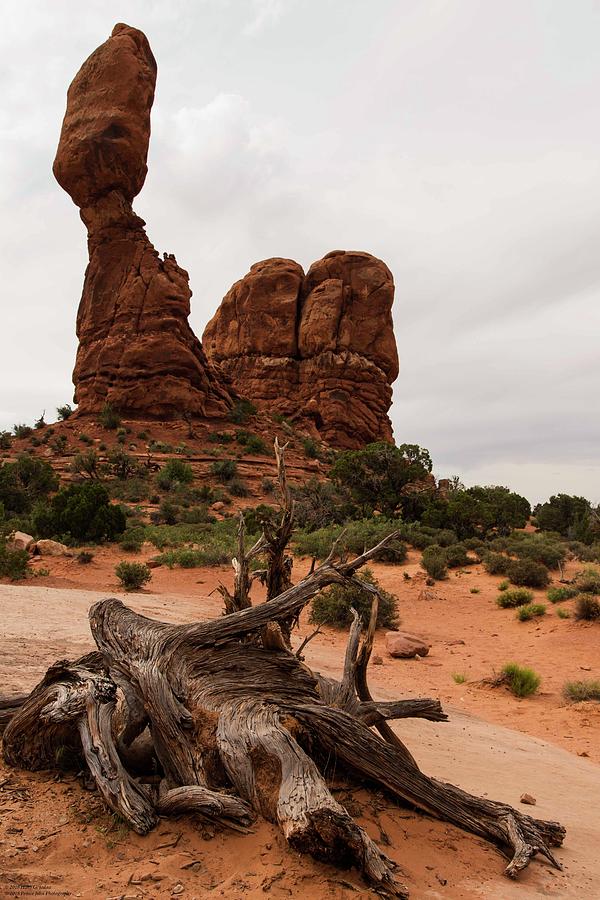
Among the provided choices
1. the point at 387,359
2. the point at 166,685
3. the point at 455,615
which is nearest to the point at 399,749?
the point at 166,685

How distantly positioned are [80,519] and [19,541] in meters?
2.61

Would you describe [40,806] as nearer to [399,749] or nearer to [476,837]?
[399,749]

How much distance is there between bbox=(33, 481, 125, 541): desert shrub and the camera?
19.2m

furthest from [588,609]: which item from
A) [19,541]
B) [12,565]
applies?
[19,541]

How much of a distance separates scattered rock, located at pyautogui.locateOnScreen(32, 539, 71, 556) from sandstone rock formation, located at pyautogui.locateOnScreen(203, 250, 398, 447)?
126 ft

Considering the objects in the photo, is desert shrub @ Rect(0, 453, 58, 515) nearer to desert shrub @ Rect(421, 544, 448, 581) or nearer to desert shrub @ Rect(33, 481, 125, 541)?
desert shrub @ Rect(33, 481, 125, 541)

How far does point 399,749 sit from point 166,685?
1.62 metres

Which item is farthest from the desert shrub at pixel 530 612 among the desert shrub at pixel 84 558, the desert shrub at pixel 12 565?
the desert shrub at pixel 12 565

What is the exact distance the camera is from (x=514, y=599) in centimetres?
1357

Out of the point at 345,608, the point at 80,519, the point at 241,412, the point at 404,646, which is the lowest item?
the point at 404,646

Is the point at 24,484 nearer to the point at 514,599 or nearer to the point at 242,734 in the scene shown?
the point at 514,599

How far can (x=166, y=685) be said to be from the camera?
3.42 m

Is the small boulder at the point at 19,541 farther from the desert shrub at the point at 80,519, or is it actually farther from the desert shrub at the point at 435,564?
the desert shrub at the point at 435,564

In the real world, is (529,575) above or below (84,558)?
above
